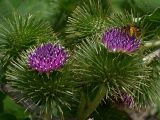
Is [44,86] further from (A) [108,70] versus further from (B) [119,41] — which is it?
(B) [119,41]

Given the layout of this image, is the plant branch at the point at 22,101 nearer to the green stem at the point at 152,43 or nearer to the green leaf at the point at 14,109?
the green leaf at the point at 14,109

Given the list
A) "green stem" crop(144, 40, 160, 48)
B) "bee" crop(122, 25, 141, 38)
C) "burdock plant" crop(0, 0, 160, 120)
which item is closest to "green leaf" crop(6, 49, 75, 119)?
"burdock plant" crop(0, 0, 160, 120)

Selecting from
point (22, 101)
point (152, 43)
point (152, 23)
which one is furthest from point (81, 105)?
point (152, 23)

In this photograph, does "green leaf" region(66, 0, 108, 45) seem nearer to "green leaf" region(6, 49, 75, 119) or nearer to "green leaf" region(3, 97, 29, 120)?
"green leaf" region(6, 49, 75, 119)

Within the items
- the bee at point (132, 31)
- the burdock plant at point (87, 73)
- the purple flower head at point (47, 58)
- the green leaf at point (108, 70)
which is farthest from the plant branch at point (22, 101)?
the bee at point (132, 31)

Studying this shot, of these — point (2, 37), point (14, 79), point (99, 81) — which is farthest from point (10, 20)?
point (99, 81)

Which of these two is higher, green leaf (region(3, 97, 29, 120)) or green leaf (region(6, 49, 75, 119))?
green leaf (region(6, 49, 75, 119))

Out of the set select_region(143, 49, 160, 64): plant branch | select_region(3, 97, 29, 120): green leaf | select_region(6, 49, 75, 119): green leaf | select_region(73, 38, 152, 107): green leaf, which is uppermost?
select_region(143, 49, 160, 64): plant branch
